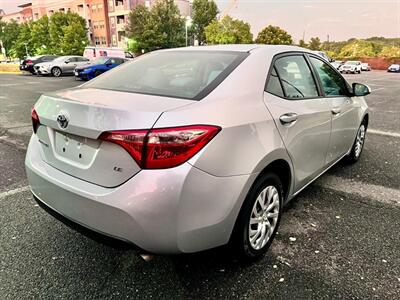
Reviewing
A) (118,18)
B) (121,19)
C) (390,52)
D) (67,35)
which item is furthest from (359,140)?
(390,52)

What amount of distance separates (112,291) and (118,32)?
6843 centimetres

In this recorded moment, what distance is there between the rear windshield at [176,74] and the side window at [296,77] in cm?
40

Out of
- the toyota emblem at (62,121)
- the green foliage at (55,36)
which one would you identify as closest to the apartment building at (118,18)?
the green foliage at (55,36)

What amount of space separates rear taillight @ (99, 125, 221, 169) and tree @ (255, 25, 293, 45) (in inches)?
2581

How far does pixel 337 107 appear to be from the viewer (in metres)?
3.47

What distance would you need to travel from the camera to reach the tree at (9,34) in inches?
2658

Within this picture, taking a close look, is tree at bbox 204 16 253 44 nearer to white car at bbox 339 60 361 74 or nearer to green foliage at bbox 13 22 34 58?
white car at bbox 339 60 361 74

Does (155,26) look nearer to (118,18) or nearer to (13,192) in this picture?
(118,18)

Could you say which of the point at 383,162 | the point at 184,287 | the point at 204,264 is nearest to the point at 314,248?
A: the point at 204,264

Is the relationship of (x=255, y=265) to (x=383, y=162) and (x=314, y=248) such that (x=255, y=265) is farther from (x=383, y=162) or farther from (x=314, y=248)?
(x=383, y=162)

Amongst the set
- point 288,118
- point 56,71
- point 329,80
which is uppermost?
point 329,80

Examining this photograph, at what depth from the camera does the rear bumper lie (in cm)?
182

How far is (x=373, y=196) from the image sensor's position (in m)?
3.72

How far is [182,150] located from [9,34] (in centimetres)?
7953
